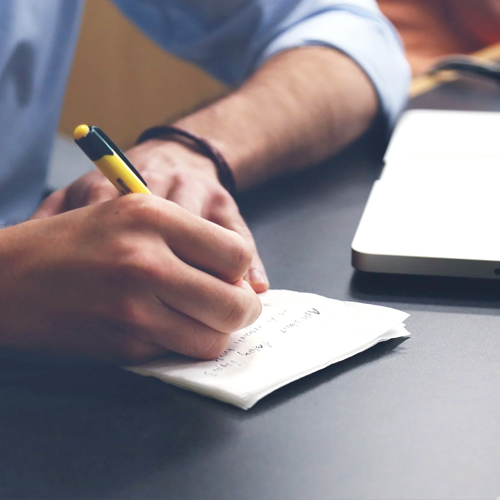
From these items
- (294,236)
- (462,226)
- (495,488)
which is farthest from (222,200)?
(495,488)

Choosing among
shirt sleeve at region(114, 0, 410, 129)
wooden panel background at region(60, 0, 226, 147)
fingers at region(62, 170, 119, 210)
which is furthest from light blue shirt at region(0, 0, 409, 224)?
wooden panel background at region(60, 0, 226, 147)

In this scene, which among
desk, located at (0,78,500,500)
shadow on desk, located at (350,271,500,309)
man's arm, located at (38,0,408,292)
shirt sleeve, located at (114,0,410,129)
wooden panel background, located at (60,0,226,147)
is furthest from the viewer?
wooden panel background, located at (60,0,226,147)

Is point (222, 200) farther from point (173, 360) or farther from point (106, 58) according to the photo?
point (106, 58)

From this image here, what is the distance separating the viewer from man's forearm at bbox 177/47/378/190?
2.10ft

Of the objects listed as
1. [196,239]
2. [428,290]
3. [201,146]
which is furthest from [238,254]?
[201,146]

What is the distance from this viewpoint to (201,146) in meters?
0.61

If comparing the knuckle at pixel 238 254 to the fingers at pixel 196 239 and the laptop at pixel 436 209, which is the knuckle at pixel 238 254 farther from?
the laptop at pixel 436 209

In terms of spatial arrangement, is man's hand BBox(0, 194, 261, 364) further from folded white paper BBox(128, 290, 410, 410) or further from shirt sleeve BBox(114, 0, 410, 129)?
shirt sleeve BBox(114, 0, 410, 129)

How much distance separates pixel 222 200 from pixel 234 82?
491mm

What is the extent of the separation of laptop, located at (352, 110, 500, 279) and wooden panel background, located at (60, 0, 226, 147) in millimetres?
1816

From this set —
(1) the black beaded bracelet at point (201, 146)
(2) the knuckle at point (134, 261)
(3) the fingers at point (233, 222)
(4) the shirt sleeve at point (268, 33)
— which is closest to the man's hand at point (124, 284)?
(2) the knuckle at point (134, 261)

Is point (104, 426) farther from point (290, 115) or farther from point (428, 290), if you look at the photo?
point (290, 115)

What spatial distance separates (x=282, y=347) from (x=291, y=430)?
6 centimetres

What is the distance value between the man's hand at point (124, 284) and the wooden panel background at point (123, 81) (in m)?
2.07
